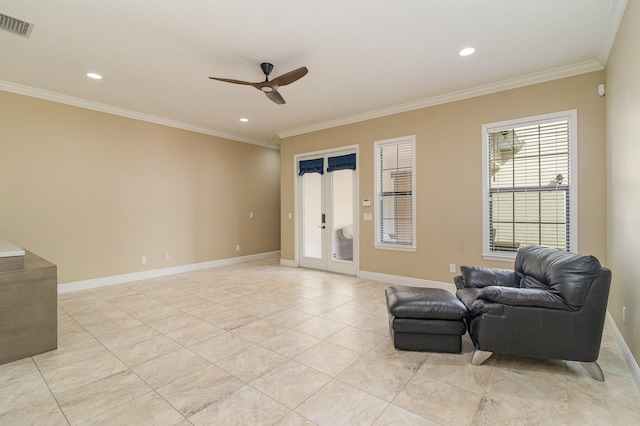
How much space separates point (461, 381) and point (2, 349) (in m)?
3.81

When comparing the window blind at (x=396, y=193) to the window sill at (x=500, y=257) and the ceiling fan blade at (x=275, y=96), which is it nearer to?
the window sill at (x=500, y=257)

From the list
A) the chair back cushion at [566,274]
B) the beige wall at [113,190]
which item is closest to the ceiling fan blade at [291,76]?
the chair back cushion at [566,274]

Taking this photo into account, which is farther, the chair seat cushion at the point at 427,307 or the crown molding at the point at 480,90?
the crown molding at the point at 480,90

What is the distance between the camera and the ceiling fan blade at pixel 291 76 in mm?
3141

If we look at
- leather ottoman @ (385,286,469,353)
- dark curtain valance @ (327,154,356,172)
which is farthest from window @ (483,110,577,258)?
dark curtain valance @ (327,154,356,172)

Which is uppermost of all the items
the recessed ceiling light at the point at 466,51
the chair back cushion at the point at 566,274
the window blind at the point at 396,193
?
the recessed ceiling light at the point at 466,51

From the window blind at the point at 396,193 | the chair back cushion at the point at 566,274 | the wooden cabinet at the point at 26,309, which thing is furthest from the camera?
the window blind at the point at 396,193

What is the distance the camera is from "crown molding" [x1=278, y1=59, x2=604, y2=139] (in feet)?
11.9

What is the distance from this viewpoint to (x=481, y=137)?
4305 mm

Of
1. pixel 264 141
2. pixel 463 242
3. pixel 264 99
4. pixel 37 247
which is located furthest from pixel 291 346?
pixel 264 141

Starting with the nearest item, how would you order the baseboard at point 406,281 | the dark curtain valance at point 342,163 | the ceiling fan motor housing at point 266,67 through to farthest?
the ceiling fan motor housing at point 266,67 → the baseboard at point 406,281 → the dark curtain valance at point 342,163

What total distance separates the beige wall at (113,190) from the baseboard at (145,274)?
9cm

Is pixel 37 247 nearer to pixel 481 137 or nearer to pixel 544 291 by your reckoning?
pixel 544 291

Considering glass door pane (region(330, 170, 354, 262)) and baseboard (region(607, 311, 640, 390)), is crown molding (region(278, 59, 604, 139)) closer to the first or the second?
glass door pane (region(330, 170, 354, 262))
